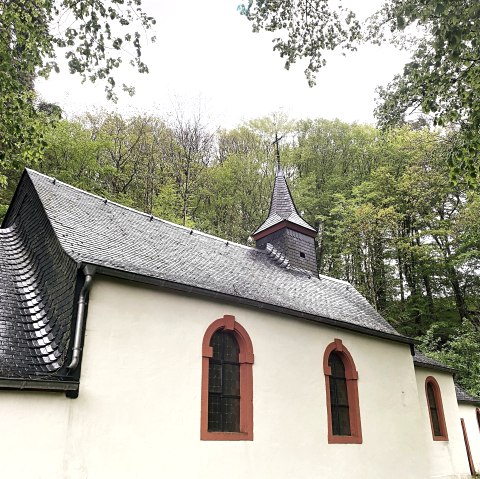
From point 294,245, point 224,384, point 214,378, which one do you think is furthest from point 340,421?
point 294,245

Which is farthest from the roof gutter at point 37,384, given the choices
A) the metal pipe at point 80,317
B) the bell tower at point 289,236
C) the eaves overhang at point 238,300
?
the bell tower at point 289,236

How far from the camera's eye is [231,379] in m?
8.21

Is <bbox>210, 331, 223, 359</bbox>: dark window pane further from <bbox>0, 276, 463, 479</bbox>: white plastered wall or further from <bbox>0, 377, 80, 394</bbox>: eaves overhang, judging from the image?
<bbox>0, 377, 80, 394</bbox>: eaves overhang

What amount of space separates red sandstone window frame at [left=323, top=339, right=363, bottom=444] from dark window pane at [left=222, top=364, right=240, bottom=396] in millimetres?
2581

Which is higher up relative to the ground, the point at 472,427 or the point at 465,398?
the point at 465,398

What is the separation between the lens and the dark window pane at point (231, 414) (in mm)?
7867

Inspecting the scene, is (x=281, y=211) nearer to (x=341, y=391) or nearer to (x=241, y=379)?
(x=341, y=391)

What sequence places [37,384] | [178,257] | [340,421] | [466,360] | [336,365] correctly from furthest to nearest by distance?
[466,360], [336,365], [340,421], [178,257], [37,384]

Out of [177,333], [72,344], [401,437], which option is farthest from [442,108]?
[401,437]

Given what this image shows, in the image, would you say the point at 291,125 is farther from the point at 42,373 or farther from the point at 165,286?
the point at 42,373

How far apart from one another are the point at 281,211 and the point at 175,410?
9886mm

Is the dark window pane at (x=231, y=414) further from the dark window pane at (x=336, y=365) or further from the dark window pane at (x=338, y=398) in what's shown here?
the dark window pane at (x=336, y=365)

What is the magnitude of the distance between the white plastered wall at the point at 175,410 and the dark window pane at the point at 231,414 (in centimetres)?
37

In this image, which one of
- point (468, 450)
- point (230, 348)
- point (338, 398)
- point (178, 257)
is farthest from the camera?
point (468, 450)
